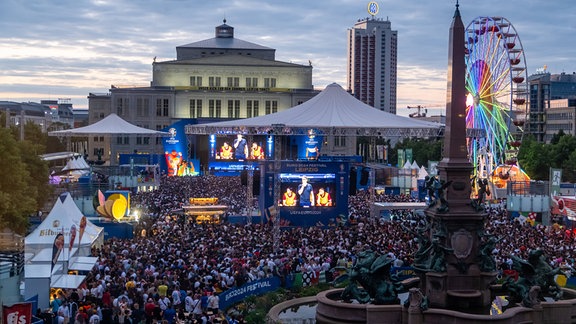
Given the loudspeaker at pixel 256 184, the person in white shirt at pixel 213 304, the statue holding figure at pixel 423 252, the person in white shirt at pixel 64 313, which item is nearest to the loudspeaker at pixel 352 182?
the loudspeaker at pixel 256 184

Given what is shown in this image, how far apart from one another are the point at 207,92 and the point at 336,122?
2018 inches

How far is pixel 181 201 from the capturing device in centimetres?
5156

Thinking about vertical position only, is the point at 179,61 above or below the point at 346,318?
above

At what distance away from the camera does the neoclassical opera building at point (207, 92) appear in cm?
9675

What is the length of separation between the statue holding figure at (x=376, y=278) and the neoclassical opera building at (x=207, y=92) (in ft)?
246

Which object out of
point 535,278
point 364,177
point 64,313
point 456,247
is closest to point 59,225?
point 64,313

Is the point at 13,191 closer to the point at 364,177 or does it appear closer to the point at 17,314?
the point at 364,177

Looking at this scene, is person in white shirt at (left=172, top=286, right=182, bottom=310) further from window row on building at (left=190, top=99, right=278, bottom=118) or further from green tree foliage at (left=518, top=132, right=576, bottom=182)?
window row on building at (left=190, top=99, right=278, bottom=118)

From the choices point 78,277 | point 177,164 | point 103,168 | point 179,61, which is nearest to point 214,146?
point 177,164

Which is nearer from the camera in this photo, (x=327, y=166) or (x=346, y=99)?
(x=327, y=166)

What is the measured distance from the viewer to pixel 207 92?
96375 millimetres

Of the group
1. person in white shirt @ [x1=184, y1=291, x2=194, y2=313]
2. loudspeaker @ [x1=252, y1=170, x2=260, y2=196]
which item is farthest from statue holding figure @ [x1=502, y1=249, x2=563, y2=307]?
loudspeaker @ [x1=252, y1=170, x2=260, y2=196]

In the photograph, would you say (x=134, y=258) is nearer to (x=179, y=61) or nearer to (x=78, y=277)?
(x=78, y=277)

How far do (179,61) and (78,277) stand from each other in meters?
78.9
